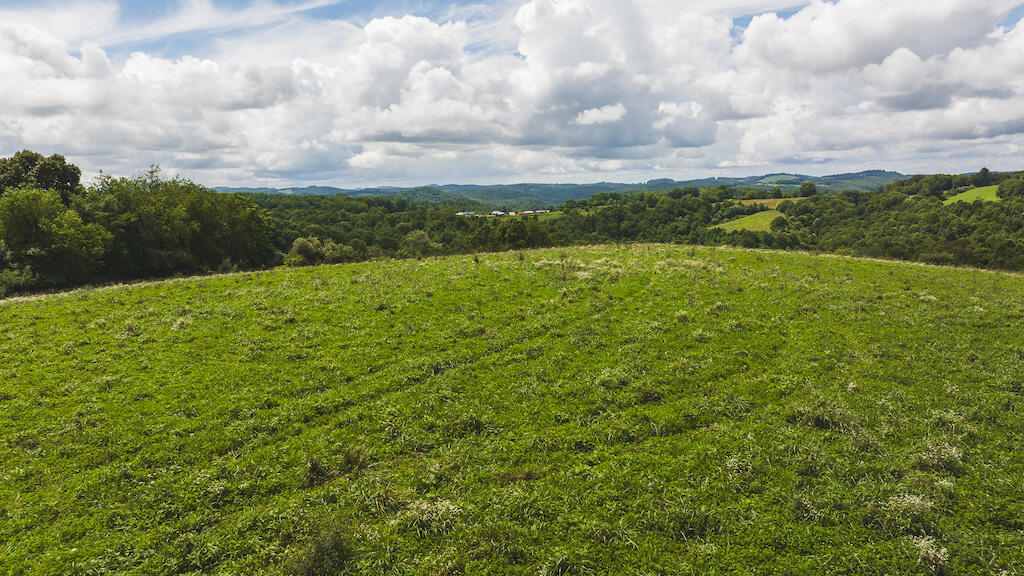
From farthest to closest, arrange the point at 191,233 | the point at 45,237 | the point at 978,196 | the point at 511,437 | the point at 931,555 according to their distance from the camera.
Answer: the point at 978,196 → the point at 191,233 → the point at 45,237 → the point at 511,437 → the point at 931,555

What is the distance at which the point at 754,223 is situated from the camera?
14675 centimetres

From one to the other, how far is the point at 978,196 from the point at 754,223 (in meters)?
74.9

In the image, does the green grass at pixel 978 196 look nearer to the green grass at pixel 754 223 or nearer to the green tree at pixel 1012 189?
the green tree at pixel 1012 189

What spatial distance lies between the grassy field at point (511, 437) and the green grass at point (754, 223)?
130 metres

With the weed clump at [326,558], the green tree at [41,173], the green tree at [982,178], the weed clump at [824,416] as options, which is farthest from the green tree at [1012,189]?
the green tree at [41,173]

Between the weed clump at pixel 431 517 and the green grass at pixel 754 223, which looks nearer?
the weed clump at pixel 431 517

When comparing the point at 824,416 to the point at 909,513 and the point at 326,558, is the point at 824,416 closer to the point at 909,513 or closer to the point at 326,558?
the point at 909,513

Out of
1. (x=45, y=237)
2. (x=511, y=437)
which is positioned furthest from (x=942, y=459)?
(x=45, y=237)

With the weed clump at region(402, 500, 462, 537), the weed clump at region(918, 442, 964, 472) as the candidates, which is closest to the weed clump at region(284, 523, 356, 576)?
the weed clump at region(402, 500, 462, 537)

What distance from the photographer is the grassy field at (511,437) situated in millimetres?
8695

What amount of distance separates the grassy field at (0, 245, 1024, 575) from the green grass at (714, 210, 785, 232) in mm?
129761

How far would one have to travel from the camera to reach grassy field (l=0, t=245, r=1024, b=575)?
870cm

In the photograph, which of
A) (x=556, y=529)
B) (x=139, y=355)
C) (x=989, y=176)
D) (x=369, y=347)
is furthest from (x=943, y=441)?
(x=989, y=176)

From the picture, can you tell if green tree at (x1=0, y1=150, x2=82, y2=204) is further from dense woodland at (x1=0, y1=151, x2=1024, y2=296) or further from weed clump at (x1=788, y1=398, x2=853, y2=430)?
weed clump at (x1=788, y1=398, x2=853, y2=430)
